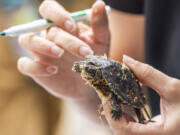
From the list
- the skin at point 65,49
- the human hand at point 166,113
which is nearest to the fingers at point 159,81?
the human hand at point 166,113

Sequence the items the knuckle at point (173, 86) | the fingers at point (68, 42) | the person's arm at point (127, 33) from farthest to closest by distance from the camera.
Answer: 1. the person's arm at point (127, 33)
2. the fingers at point (68, 42)
3. the knuckle at point (173, 86)

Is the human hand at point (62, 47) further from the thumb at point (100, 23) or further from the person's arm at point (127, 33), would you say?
the person's arm at point (127, 33)

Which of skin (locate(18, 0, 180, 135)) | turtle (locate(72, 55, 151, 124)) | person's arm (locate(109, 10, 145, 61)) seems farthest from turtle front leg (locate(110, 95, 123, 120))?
person's arm (locate(109, 10, 145, 61))

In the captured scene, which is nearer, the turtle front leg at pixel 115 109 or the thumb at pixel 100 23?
the turtle front leg at pixel 115 109

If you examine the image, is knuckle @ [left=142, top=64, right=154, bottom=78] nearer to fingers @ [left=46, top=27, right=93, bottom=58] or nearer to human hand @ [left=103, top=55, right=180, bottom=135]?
human hand @ [left=103, top=55, right=180, bottom=135]

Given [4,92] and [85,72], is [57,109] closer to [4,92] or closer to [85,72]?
[4,92]

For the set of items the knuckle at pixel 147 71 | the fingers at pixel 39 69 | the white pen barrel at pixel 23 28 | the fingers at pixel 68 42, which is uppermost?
the white pen barrel at pixel 23 28

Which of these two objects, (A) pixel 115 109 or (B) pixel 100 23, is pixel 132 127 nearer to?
(A) pixel 115 109
